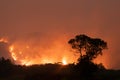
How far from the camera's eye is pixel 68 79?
173375 millimetres

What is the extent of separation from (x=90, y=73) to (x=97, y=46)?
46.5ft

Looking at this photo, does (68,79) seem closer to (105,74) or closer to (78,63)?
(78,63)

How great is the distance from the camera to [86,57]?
589 feet

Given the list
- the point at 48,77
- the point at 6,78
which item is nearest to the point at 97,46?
the point at 48,77

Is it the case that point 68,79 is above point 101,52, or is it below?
below

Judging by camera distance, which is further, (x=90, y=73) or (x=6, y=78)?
(x=6, y=78)

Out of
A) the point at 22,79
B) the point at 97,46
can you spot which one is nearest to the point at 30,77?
the point at 22,79

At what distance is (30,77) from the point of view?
182500mm

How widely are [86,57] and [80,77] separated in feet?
30.6

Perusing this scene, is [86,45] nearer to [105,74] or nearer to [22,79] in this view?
[105,74]

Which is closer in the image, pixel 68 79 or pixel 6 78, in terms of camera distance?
pixel 68 79

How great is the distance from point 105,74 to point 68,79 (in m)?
21.7

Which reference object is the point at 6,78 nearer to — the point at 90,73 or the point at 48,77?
the point at 48,77

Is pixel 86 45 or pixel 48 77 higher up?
pixel 86 45
